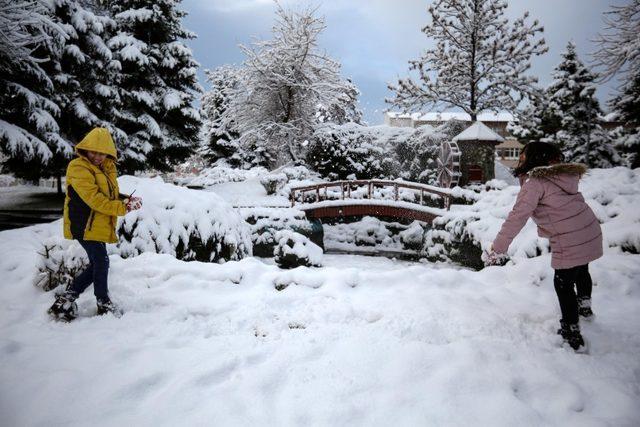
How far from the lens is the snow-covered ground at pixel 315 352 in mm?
1941

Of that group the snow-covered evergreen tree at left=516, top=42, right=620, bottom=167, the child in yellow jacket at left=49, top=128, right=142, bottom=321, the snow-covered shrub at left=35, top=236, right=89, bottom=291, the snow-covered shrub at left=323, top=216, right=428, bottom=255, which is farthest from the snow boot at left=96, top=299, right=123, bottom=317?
the snow-covered evergreen tree at left=516, top=42, right=620, bottom=167

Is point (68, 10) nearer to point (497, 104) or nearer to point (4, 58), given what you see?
point (4, 58)

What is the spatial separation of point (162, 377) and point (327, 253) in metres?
12.6

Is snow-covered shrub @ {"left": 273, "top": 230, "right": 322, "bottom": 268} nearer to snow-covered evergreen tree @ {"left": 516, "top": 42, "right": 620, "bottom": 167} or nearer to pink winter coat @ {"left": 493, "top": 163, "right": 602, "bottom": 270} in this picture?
pink winter coat @ {"left": 493, "top": 163, "right": 602, "bottom": 270}

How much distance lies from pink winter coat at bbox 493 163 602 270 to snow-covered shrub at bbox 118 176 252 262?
182 inches

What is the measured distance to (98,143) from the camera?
119 inches

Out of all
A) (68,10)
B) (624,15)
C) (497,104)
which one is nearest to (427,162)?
(497,104)

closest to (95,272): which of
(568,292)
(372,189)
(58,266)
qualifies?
(58,266)

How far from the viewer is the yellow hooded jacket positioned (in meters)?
2.95

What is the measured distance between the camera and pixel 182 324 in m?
3.01

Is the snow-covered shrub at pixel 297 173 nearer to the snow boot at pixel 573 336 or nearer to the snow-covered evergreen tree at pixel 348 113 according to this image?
the snow-covered evergreen tree at pixel 348 113

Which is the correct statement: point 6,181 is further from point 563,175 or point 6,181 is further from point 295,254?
point 563,175

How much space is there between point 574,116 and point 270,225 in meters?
17.7

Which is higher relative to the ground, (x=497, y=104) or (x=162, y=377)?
(x=497, y=104)
